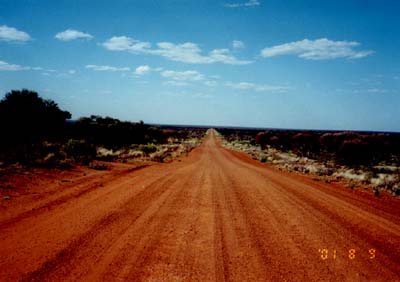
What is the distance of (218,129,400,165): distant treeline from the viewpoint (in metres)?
30.9

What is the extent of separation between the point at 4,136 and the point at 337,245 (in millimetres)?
28569

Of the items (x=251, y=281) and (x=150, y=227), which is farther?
(x=150, y=227)

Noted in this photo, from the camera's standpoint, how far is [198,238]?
700cm

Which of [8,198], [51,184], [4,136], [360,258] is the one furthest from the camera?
[4,136]

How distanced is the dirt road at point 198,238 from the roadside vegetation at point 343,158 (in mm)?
6485

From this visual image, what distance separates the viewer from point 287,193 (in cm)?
1224

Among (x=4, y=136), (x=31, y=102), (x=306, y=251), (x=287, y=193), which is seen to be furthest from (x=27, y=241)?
(x=31, y=102)

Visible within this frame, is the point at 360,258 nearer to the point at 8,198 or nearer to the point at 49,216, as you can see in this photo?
the point at 49,216

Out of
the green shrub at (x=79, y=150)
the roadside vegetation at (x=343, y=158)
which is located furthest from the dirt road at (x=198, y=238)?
the green shrub at (x=79, y=150)
